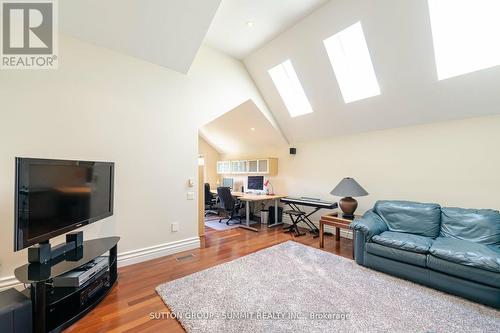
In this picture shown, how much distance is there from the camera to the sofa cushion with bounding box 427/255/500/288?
210 centimetres

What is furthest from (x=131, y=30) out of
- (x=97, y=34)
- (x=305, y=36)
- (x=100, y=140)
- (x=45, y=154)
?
(x=305, y=36)

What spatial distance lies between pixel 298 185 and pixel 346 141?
5.00 feet

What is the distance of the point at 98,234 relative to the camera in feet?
9.05

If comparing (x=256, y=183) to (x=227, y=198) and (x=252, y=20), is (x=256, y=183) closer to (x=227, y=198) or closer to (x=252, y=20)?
(x=227, y=198)

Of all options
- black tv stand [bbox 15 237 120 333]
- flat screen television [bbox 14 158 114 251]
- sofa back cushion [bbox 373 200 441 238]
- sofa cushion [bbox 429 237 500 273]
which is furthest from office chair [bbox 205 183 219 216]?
sofa cushion [bbox 429 237 500 273]

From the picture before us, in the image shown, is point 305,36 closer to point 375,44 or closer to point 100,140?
point 375,44

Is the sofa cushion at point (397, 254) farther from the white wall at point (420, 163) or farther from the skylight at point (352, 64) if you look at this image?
the skylight at point (352, 64)

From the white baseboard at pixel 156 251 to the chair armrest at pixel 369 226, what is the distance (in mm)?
2517

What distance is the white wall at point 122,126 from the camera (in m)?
2.30

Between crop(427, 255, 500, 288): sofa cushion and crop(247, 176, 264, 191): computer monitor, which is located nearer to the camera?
crop(427, 255, 500, 288): sofa cushion

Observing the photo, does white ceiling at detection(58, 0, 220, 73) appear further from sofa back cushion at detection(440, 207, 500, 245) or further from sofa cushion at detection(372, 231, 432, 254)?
sofa back cushion at detection(440, 207, 500, 245)

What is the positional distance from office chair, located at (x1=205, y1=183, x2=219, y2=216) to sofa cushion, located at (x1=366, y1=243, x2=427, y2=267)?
14.7ft

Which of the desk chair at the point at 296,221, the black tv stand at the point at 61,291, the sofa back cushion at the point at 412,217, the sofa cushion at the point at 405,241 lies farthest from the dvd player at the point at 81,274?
the sofa back cushion at the point at 412,217

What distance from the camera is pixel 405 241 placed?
2689 mm
